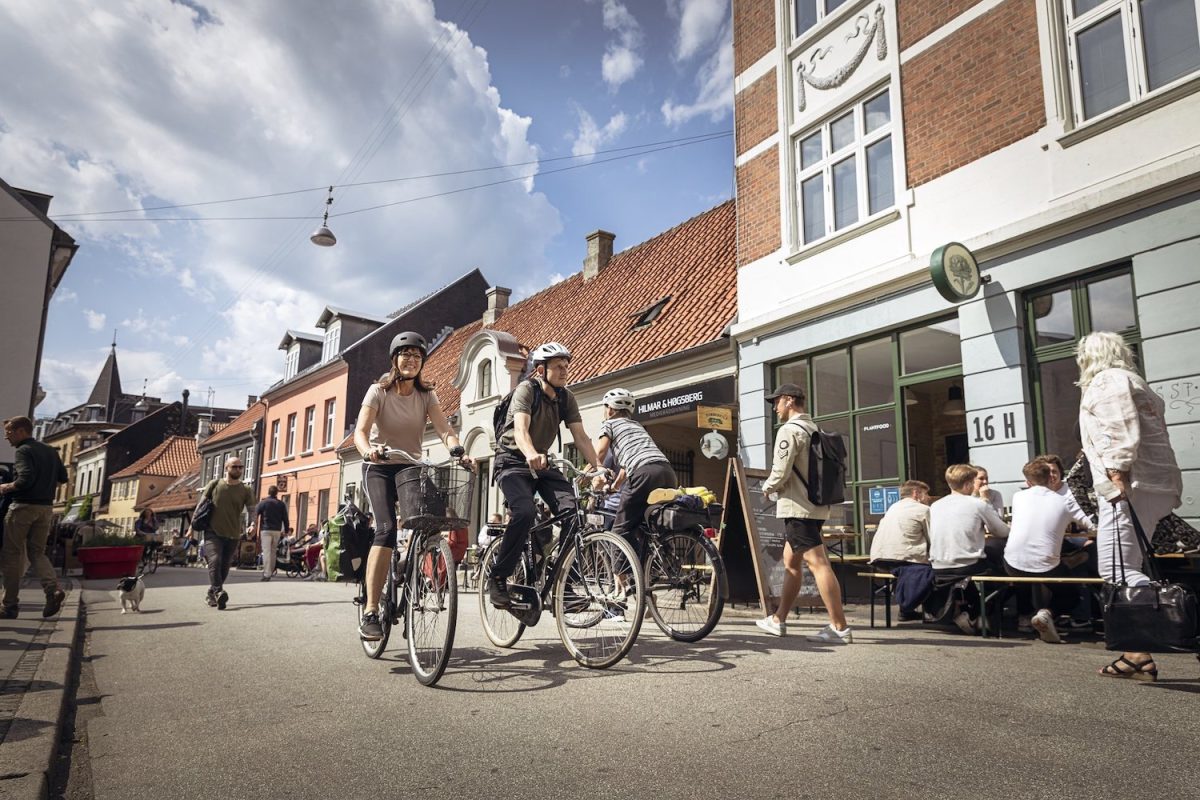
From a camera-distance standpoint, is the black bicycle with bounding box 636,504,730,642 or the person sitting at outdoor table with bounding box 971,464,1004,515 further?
the person sitting at outdoor table with bounding box 971,464,1004,515

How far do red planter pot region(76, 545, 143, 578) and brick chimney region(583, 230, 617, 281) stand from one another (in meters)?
13.8

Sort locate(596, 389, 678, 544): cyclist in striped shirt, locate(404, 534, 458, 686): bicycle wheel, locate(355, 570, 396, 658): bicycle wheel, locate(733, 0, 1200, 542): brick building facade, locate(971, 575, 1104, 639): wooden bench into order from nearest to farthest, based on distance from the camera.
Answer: locate(404, 534, 458, 686): bicycle wheel → locate(355, 570, 396, 658): bicycle wheel → locate(596, 389, 678, 544): cyclist in striped shirt → locate(971, 575, 1104, 639): wooden bench → locate(733, 0, 1200, 542): brick building facade

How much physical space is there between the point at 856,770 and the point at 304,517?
33186mm

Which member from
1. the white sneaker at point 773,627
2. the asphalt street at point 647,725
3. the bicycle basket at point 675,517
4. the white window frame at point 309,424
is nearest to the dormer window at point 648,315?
the white sneaker at point 773,627

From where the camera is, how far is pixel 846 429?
11.4 m

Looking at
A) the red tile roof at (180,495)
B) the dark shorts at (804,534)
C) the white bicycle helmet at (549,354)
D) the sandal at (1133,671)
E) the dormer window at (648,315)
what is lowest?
the sandal at (1133,671)

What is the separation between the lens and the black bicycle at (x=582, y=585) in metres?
4.60

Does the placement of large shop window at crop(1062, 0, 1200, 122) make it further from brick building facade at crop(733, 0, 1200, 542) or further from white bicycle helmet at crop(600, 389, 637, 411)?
white bicycle helmet at crop(600, 389, 637, 411)

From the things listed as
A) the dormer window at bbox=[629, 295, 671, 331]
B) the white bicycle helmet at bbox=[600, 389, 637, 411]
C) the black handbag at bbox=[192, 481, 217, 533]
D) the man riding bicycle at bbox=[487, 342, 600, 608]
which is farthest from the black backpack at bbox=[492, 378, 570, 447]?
the dormer window at bbox=[629, 295, 671, 331]

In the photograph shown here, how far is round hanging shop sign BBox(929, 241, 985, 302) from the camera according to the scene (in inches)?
365

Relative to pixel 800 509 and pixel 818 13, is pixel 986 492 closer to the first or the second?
pixel 800 509

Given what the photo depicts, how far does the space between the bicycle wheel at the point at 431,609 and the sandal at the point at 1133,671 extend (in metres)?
3.71

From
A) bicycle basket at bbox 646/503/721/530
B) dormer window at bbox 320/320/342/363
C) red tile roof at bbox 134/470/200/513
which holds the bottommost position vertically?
bicycle basket at bbox 646/503/721/530

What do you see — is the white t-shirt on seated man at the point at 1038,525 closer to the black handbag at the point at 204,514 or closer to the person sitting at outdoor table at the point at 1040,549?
the person sitting at outdoor table at the point at 1040,549
